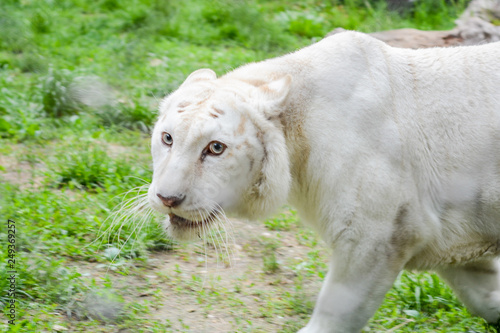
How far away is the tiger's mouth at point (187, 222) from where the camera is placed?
12.2 feet

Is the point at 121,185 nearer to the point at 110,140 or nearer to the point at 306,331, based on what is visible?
the point at 110,140

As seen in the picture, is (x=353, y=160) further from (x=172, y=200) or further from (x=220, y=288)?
(x=220, y=288)

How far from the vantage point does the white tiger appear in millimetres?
3604

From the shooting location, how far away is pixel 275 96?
3.75 meters

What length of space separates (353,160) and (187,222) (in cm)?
92

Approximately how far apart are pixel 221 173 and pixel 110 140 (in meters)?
3.27

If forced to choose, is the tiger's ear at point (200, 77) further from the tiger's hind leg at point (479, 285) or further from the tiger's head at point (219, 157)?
the tiger's hind leg at point (479, 285)

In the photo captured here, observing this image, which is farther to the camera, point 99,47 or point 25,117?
point 99,47

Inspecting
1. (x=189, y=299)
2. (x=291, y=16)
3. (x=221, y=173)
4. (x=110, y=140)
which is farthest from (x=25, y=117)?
(x=291, y=16)

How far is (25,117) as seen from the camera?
6.85 m

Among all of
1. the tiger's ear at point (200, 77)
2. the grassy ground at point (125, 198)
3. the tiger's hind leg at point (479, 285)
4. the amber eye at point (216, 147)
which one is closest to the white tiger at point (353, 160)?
the amber eye at point (216, 147)

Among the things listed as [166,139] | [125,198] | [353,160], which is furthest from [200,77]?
[125,198]

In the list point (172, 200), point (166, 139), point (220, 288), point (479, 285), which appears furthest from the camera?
point (220, 288)

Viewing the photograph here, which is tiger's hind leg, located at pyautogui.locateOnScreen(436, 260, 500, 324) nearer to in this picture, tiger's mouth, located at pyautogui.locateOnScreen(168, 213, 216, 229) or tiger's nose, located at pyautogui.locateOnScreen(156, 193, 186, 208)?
tiger's mouth, located at pyautogui.locateOnScreen(168, 213, 216, 229)
